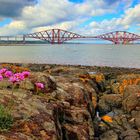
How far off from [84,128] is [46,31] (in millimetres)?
156287

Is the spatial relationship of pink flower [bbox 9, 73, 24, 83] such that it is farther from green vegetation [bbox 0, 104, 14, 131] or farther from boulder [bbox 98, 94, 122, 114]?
boulder [bbox 98, 94, 122, 114]

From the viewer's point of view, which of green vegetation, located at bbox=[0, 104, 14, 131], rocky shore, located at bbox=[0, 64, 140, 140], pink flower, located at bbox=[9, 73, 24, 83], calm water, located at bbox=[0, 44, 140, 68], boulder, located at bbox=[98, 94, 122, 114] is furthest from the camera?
calm water, located at bbox=[0, 44, 140, 68]

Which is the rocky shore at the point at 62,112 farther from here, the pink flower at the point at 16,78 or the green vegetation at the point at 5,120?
the pink flower at the point at 16,78

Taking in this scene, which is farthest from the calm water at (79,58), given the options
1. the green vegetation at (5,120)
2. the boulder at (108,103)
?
the green vegetation at (5,120)

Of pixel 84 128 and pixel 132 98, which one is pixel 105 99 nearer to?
pixel 132 98

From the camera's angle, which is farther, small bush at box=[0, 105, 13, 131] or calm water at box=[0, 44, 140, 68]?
calm water at box=[0, 44, 140, 68]

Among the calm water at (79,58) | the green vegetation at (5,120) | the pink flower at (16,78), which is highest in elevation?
the pink flower at (16,78)

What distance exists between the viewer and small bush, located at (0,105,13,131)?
19.9 feet

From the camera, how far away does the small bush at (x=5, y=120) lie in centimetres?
605

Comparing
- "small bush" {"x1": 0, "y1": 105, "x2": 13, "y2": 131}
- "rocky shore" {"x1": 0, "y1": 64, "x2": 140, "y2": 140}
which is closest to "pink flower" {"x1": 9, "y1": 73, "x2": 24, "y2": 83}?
"small bush" {"x1": 0, "y1": 105, "x2": 13, "y2": 131}

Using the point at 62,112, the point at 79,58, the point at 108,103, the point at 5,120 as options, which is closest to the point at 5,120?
the point at 5,120

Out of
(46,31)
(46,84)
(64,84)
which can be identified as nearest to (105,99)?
(64,84)

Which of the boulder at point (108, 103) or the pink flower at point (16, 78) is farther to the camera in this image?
the boulder at point (108, 103)

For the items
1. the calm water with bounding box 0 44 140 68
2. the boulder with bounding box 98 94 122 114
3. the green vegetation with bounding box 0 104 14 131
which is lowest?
the calm water with bounding box 0 44 140 68
